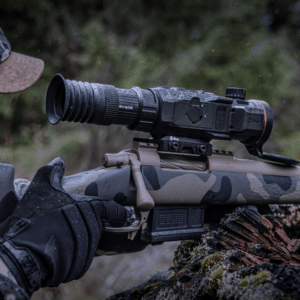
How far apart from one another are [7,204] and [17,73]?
1.04 meters

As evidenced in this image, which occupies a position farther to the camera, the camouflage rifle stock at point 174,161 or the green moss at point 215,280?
the camouflage rifle stock at point 174,161

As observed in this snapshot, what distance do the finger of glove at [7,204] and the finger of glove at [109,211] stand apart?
0.84 ft

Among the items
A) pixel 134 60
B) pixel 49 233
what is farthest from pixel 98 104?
pixel 134 60

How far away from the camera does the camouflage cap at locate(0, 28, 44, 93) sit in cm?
178

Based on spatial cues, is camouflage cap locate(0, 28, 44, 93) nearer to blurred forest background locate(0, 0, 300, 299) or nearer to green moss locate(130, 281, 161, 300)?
green moss locate(130, 281, 161, 300)

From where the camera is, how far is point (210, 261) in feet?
4.01

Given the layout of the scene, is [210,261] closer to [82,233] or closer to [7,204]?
[82,233]

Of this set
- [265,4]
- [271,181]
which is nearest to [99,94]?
[271,181]

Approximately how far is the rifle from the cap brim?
0.66 meters

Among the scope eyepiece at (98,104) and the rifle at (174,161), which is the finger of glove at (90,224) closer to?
the rifle at (174,161)

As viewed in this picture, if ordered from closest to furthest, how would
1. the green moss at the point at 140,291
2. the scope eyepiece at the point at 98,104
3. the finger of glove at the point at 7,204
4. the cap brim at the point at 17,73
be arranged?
the finger of glove at the point at 7,204, the scope eyepiece at the point at 98,104, the green moss at the point at 140,291, the cap brim at the point at 17,73

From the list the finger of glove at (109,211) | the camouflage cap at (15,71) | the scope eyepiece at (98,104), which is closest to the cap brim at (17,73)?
the camouflage cap at (15,71)

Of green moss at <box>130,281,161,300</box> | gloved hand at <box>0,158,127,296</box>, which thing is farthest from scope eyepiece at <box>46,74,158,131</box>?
green moss at <box>130,281,161,300</box>

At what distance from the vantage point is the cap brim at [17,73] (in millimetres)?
1779
